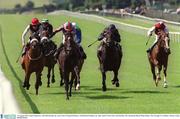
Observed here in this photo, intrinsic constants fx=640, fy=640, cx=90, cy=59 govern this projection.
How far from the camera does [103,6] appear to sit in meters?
88.2

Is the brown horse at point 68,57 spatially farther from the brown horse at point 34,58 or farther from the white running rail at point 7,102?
the white running rail at point 7,102

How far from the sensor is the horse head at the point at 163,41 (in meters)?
16.4

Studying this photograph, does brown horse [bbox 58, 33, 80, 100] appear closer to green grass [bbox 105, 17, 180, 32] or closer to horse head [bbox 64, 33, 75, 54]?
horse head [bbox 64, 33, 75, 54]

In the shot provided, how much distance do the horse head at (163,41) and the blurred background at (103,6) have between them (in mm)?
39885

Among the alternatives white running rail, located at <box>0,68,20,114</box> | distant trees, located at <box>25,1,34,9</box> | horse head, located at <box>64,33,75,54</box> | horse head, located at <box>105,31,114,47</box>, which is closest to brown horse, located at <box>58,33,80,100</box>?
horse head, located at <box>64,33,75,54</box>

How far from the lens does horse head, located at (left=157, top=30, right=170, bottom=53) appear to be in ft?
53.7

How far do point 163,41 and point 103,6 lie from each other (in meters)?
72.0

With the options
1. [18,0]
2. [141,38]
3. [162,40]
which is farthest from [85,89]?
[18,0]

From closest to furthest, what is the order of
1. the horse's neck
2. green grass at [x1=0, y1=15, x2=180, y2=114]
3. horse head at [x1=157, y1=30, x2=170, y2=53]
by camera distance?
1. green grass at [x1=0, y1=15, x2=180, y2=114]
2. the horse's neck
3. horse head at [x1=157, y1=30, x2=170, y2=53]

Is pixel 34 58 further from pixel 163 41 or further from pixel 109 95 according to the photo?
pixel 163 41

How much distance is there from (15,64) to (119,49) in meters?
9.68

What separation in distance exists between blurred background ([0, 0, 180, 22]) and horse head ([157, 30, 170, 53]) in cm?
3988

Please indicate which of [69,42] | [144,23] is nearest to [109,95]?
[69,42]

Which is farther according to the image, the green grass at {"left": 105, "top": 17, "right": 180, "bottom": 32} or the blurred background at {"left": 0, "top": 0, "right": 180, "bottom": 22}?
the blurred background at {"left": 0, "top": 0, "right": 180, "bottom": 22}
